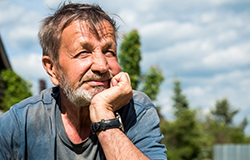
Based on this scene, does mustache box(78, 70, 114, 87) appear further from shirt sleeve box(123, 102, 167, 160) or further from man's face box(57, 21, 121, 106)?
shirt sleeve box(123, 102, 167, 160)

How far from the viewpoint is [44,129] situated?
2.61m

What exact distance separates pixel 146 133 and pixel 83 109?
24.5 inches

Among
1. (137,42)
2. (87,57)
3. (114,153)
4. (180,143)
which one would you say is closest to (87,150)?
(114,153)

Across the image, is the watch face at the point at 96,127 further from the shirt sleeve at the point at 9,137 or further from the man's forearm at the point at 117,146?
the shirt sleeve at the point at 9,137

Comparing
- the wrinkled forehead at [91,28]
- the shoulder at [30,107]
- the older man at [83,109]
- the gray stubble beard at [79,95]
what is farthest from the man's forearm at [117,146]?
the wrinkled forehead at [91,28]

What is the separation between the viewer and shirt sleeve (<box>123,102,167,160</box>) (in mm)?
2482

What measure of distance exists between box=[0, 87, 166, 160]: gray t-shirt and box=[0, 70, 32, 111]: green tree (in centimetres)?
1204

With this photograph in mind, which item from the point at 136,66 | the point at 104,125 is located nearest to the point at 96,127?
the point at 104,125

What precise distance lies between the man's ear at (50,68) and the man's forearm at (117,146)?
744mm

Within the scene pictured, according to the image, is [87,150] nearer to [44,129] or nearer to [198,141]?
[44,129]

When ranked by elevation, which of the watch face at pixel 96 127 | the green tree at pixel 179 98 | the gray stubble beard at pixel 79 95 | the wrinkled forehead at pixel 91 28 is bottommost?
the green tree at pixel 179 98

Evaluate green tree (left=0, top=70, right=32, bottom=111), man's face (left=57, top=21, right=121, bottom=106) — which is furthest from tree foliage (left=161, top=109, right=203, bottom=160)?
man's face (left=57, top=21, right=121, bottom=106)

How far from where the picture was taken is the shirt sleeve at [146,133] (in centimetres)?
248

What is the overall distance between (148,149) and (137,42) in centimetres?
1567
